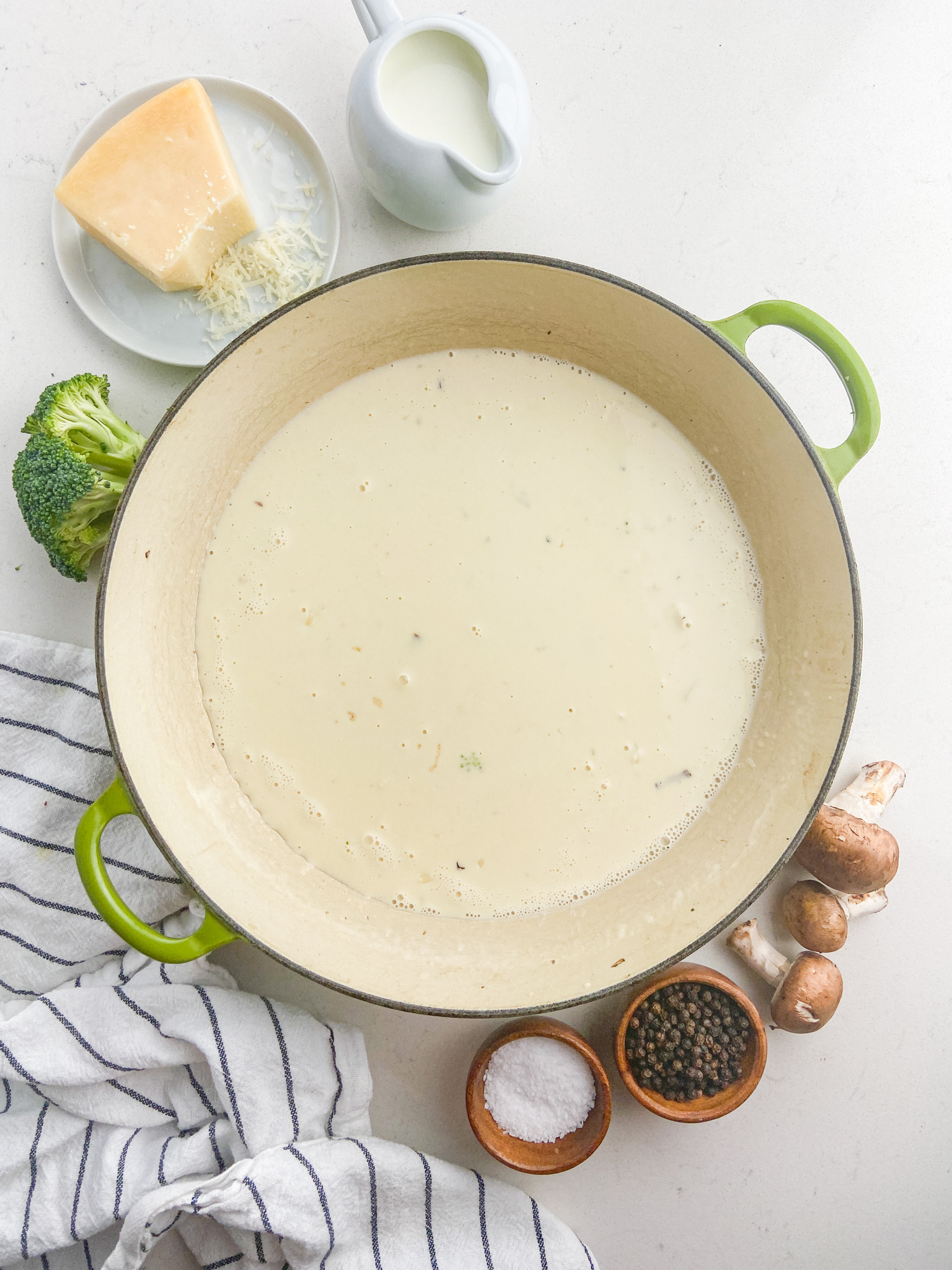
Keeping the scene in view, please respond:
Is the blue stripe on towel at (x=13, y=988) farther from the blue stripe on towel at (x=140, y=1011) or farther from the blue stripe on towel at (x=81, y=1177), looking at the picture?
the blue stripe on towel at (x=81, y=1177)

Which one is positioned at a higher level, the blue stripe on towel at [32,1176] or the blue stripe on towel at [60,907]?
the blue stripe on towel at [60,907]

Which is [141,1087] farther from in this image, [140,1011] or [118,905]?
[118,905]

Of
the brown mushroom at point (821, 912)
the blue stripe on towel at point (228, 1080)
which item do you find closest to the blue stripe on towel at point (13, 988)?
the blue stripe on towel at point (228, 1080)

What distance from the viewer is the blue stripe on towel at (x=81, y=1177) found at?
116 cm

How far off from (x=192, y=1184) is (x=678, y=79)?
5.54 feet

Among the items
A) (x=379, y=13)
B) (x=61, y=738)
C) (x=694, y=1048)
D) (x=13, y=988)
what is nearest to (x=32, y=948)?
(x=13, y=988)

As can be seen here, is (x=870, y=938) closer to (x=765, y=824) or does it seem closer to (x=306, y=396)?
(x=765, y=824)

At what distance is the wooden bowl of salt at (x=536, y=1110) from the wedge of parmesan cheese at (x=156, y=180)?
3.72 feet

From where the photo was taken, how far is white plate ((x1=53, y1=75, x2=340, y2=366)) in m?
1.16

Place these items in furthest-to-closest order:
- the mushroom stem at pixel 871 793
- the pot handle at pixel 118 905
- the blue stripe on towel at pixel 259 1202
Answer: the mushroom stem at pixel 871 793 < the blue stripe on towel at pixel 259 1202 < the pot handle at pixel 118 905

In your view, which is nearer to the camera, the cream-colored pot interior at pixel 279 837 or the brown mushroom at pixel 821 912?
the cream-colored pot interior at pixel 279 837

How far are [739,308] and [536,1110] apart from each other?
1.20 meters

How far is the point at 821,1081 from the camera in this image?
132 cm

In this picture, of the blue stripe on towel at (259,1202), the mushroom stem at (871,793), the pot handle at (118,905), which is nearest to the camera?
the pot handle at (118,905)
